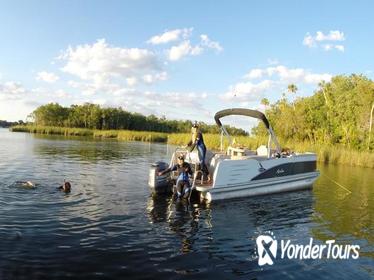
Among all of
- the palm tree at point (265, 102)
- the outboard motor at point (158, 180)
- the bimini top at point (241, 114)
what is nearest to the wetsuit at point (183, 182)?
the outboard motor at point (158, 180)

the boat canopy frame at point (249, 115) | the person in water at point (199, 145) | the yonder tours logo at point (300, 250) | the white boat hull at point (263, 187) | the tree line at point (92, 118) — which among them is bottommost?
the yonder tours logo at point (300, 250)

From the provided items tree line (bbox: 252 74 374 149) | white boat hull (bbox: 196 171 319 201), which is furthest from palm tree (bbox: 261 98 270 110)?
white boat hull (bbox: 196 171 319 201)

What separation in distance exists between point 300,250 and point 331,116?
4520 centimetres

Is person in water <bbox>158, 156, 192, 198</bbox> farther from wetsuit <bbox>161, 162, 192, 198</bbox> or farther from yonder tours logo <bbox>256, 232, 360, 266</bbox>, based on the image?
yonder tours logo <bbox>256, 232, 360, 266</bbox>

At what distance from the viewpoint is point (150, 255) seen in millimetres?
7984

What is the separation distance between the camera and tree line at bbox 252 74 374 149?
149ft

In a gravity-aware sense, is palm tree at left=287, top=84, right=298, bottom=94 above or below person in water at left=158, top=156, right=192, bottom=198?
above

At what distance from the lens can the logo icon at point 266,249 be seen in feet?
27.1

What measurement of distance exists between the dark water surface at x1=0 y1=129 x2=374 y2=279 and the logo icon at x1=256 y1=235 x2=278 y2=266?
0.59 ft

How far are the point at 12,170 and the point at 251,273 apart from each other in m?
15.3

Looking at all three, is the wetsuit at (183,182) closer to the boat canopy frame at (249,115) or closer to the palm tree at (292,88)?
the boat canopy frame at (249,115)

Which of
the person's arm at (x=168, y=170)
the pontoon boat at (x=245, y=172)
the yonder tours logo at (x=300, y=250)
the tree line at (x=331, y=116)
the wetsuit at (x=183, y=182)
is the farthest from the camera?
the tree line at (x=331, y=116)

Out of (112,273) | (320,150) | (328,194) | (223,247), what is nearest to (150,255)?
(112,273)

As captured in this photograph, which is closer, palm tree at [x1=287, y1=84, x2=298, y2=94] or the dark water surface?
the dark water surface
